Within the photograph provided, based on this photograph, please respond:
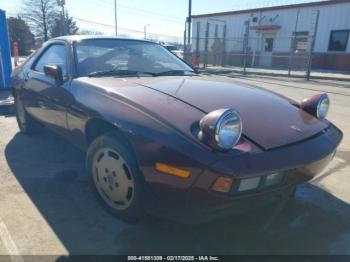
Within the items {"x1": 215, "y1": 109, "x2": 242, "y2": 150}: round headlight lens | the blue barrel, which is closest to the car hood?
{"x1": 215, "y1": 109, "x2": 242, "y2": 150}: round headlight lens

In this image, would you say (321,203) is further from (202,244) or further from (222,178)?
(222,178)

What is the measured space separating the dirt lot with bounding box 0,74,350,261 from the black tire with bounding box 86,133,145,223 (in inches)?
4.7

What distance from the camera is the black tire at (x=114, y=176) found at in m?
2.30

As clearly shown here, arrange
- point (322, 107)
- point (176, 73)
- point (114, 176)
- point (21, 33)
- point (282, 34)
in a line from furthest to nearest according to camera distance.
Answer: point (21, 33)
point (282, 34)
point (176, 73)
point (322, 107)
point (114, 176)

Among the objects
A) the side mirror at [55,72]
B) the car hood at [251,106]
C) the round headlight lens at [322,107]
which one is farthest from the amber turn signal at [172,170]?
the side mirror at [55,72]

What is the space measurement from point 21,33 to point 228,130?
40661mm

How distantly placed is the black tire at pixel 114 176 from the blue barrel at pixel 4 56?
6.66 meters

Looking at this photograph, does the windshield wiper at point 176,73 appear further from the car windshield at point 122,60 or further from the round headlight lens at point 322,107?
the round headlight lens at point 322,107

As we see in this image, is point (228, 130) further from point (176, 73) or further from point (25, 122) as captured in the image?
point (25, 122)

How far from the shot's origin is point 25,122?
14.7ft

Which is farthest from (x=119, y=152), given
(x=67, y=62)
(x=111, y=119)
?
(x=67, y=62)

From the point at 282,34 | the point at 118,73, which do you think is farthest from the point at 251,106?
the point at 282,34

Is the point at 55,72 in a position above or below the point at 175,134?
above

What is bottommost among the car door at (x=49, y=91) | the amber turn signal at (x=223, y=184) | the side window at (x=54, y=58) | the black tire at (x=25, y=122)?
the black tire at (x=25, y=122)
